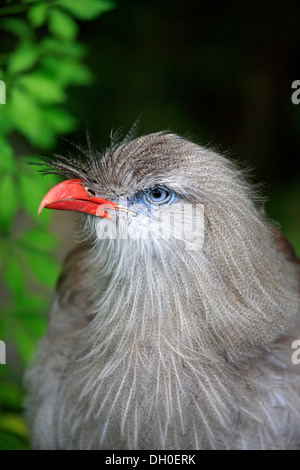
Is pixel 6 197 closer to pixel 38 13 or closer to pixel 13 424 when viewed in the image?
pixel 38 13

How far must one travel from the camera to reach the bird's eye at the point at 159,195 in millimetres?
1620

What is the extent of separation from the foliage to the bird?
22 cm

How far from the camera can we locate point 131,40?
3.77 metres

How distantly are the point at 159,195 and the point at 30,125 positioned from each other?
1.94 ft

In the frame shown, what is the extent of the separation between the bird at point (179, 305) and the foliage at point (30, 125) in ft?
0.71

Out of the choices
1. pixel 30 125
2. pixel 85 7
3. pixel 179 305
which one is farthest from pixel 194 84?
pixel 179 305

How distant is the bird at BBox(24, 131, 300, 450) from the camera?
5.35 ft

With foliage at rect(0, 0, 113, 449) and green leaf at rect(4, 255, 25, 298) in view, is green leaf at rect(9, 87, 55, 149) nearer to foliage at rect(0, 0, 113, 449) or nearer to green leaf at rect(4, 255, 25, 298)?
foliage at rect(0, 0, 113, 449)

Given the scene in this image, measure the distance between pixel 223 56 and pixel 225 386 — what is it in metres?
2.62

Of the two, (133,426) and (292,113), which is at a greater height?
(292,113)

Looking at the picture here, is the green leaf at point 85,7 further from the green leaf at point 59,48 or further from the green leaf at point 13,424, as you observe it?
the green leaf at point 13,424

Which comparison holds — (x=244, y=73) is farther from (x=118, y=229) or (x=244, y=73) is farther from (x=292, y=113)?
(x=118, y=229)

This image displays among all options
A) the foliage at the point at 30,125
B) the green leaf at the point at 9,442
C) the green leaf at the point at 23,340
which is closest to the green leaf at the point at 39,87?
the foliage at the point at 30,125
